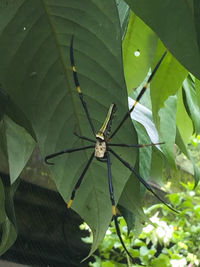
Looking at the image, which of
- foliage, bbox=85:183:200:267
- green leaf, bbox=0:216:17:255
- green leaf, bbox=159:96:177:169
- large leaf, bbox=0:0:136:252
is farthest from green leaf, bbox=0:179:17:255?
foliage, bbox=85:183:200:267

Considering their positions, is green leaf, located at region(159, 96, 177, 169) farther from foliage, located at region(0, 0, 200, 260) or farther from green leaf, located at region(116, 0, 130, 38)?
green leaf, located at region(116, 0, 130, 38)

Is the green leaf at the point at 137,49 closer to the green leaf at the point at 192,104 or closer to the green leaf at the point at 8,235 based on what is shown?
the green leaf at the point at 192,104

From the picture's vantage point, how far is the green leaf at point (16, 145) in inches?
29.5

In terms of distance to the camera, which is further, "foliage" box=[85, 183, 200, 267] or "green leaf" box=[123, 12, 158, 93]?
"foliage" box=[85, 183, 200, 267]

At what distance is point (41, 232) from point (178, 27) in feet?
5.51

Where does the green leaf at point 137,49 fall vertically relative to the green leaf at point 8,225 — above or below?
above

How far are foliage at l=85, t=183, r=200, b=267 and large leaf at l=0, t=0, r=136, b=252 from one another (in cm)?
133

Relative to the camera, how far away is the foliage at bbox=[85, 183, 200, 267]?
2162 mm

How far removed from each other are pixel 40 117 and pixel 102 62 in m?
0.12

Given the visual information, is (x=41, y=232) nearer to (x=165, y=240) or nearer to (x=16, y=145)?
(x=165, y=240)

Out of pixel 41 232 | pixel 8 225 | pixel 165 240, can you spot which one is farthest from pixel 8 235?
pixel 165 240

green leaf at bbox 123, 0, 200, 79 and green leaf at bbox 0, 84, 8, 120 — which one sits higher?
green leaf at bbox 123, 0, 200, 79

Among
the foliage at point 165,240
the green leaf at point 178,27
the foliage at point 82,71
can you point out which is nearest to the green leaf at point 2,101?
the foliage at point 82,71

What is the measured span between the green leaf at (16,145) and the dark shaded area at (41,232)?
3.59 feet
